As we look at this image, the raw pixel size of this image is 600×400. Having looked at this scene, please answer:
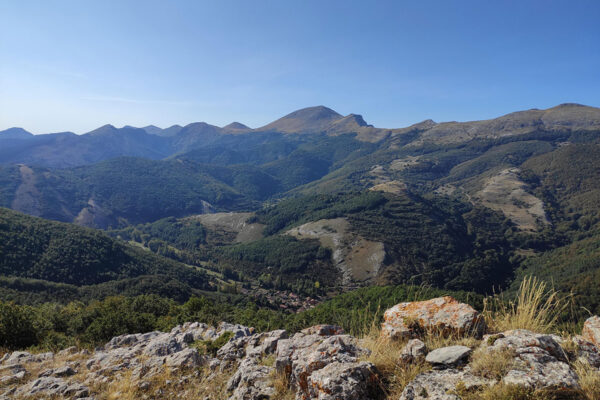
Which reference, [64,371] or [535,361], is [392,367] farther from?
[64,371]

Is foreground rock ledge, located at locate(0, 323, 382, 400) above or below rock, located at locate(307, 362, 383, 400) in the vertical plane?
below

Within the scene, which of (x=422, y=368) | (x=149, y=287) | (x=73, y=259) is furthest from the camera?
(x=73, y=259)

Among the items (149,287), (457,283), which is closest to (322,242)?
(457,283)

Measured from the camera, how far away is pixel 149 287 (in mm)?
119562

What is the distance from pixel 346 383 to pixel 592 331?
22.0ft

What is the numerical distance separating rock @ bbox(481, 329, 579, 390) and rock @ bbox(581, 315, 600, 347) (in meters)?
1.74

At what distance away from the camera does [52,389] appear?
10.8 meters

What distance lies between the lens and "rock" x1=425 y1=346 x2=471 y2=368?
6613mm

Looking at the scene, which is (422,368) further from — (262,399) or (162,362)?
(162,362)

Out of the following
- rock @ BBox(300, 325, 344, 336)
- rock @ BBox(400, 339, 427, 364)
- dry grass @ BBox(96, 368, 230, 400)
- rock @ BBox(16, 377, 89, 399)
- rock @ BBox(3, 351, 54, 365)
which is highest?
→ rock @ BBox(400, 339, 427, 364)

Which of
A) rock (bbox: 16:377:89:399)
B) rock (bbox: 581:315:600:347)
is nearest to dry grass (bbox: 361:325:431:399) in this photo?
rock (bbox: 581:315:600:347)

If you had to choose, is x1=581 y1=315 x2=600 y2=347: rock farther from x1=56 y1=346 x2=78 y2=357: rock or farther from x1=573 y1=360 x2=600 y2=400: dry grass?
x1=56 y1=346 x2=78 y2=357: rock

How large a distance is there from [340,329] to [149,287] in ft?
420

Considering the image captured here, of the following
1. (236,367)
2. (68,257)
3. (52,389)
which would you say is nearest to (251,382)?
(236,367)
